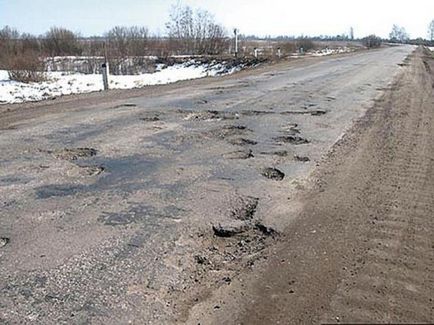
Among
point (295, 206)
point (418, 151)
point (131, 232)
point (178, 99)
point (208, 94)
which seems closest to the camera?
point (131, 232)

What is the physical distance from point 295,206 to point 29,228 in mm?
2663

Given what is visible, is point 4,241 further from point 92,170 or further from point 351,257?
point 351,257

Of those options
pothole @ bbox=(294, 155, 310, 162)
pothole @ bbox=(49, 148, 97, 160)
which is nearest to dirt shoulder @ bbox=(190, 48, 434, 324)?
pothole @ bbox=(294, 155, 310, 162)

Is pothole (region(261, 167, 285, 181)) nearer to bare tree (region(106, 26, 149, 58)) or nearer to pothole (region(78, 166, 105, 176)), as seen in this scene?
pothole (region(78, 166, 105, 176))

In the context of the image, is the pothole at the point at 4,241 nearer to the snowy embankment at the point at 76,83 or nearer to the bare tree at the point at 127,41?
the snowy embankment at the point at 76,83

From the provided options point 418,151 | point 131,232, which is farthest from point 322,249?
point 418,151

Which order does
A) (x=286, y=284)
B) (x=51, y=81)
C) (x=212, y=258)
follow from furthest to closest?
(x=51, y=81), (x=212, y=258), (x=286, y=284)

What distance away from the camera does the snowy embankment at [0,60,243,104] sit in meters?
18.1

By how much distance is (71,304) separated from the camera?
343 centimetres

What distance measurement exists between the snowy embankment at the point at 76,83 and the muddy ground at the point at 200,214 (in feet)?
26.1

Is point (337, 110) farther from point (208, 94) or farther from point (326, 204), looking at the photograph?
point (326, 204)

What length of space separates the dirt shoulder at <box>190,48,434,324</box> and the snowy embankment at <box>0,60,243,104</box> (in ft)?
40.7

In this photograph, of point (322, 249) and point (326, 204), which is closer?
point (322, 249)

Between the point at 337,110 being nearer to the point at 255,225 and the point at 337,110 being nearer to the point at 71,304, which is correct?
the point at 255,225
